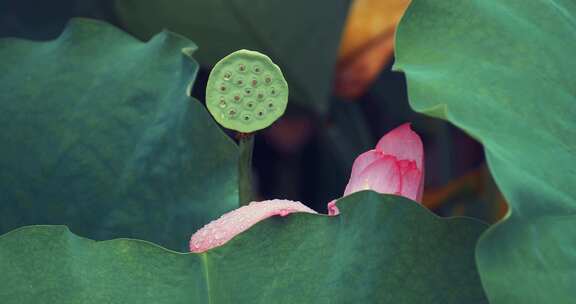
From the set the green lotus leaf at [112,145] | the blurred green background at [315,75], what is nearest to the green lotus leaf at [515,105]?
the green lotus leaf at [112,145]

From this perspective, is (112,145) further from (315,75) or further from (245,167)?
(315,75)

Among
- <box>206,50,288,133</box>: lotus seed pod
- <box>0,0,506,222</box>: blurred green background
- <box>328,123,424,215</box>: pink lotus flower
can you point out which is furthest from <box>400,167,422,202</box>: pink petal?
<box>0,0,506,222</box>: blurred green background

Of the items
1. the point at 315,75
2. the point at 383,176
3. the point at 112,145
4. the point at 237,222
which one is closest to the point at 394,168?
the point at 383,176

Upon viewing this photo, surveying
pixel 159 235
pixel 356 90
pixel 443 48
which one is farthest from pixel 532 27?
pixel 356 90

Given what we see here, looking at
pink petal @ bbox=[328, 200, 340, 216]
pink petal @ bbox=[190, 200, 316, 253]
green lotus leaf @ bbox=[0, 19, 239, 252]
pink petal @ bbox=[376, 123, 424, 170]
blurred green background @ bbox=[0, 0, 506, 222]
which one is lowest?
blurred green background @ bbox=[0, 0, 506, 222]

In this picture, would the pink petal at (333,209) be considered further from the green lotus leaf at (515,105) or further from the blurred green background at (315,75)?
the blurred green background at (315,75)

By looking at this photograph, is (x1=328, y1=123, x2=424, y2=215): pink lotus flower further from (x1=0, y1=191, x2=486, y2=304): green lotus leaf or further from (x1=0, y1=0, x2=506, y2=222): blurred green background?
(x1=0, y1=0, x2=506, y2=222): blurred green background
